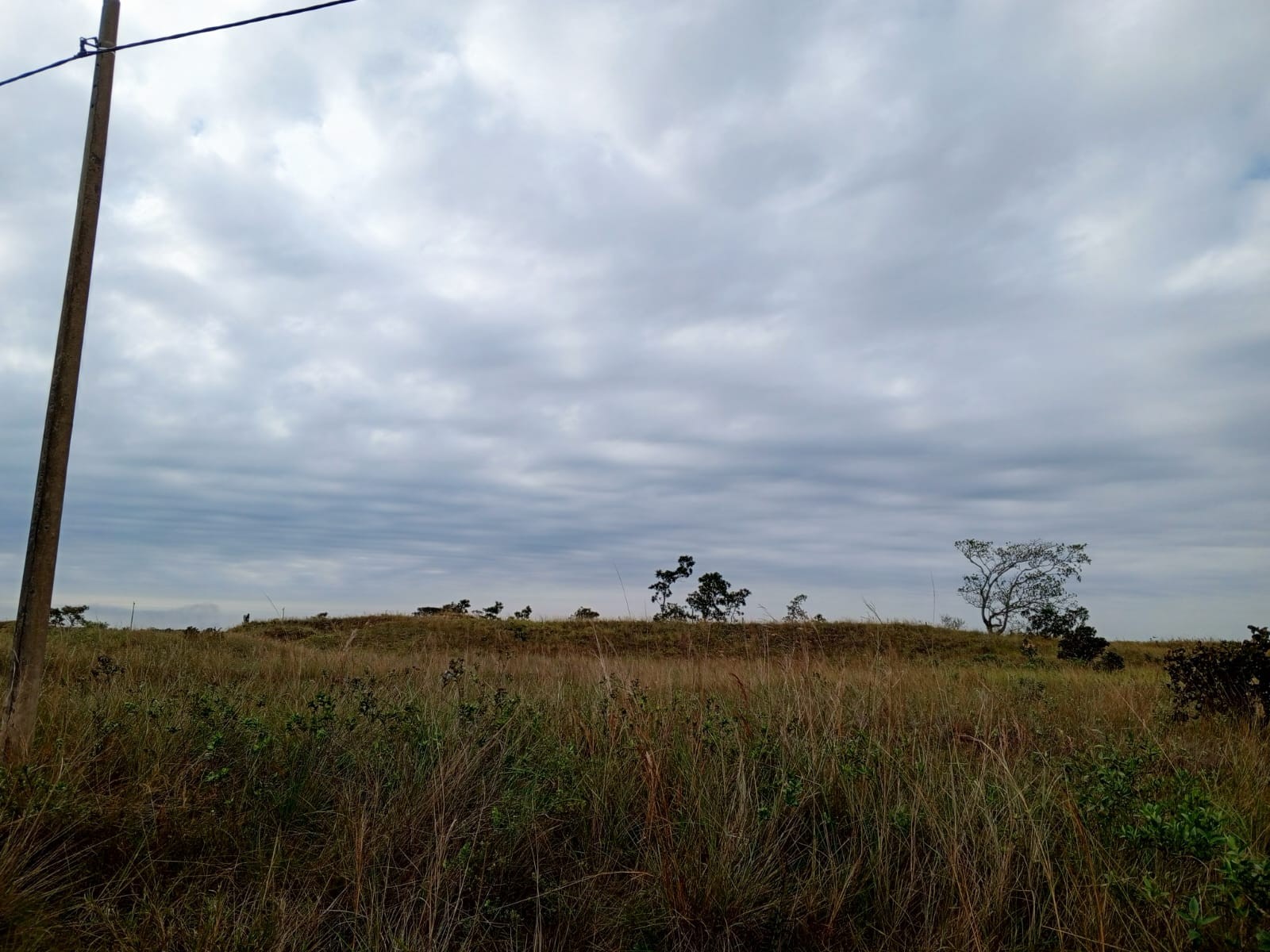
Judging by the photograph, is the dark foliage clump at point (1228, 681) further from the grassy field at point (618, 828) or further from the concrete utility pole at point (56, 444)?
the concrete utility pole at point (56, 444)

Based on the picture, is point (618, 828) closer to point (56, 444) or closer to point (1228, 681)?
point (56, 444)

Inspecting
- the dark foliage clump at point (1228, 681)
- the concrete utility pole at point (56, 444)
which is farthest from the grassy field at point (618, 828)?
the dark foliage clump at point (1228, 681)

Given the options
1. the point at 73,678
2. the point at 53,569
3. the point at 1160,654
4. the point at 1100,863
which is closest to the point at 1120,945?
the point at 1100,863

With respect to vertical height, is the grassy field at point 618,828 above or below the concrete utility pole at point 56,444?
below

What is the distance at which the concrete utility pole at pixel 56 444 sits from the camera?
4562mm

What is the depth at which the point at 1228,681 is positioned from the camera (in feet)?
25.8

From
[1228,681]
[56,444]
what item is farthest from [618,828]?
[1228,681]

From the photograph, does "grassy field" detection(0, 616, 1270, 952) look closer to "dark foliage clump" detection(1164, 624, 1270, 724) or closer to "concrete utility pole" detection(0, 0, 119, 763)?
"concrete utility pole" detection(0, 0, 119, 763)

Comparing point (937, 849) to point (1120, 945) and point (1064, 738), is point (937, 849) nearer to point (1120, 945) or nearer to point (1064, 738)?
point (1120, 945)

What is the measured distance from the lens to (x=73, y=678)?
767cm

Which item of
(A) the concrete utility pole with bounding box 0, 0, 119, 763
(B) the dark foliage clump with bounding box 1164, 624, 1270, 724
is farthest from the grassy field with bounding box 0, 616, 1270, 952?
(B) the dark foliage clump with bounding box 1164, 624, 1270, 724

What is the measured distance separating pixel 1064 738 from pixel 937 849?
9.54 ft

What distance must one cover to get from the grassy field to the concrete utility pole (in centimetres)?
31

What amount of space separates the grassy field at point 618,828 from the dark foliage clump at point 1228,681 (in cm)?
114
